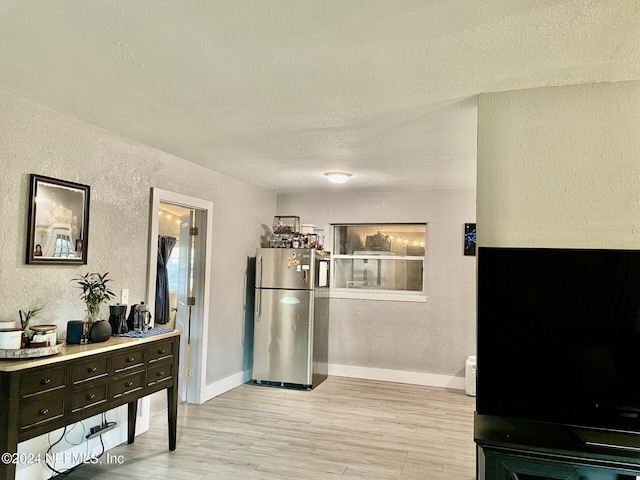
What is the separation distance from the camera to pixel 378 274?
6.00 meters

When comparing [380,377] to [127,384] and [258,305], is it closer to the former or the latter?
[258,305]

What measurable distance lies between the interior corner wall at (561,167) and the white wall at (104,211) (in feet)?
8.83

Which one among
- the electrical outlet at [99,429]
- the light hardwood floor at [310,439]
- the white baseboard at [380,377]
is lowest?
the light hardwood floor at [310,439]

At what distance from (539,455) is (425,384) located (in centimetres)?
369

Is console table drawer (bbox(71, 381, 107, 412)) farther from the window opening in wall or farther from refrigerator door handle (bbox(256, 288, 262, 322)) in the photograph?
the window opening in wall

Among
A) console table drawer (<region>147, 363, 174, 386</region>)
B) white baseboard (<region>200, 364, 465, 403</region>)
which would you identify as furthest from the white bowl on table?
white baseboard (<region>200, 364, 465, 403</region>)

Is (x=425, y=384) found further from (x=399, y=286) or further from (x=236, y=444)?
(x=236, y=444)

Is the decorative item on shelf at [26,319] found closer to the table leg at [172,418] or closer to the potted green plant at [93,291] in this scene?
the potted green plant at [93,291]

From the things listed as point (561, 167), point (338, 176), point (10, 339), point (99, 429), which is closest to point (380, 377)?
point (338, 176)

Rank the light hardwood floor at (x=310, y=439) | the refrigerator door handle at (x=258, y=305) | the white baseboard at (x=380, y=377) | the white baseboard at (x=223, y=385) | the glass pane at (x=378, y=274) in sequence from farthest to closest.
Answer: the glass pane at (x=378, y=274)
the refrigerator door handle at (x=258, y=305)
the white baseboard at (x=380, y=377)
the white baseboard at (x=223, y=385)
the light hardwood floor at (x=310, y=439)

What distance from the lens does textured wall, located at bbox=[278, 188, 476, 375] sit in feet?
18.0

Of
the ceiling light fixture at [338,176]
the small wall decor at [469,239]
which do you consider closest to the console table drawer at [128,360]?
the ceiling light fixture at [338,176]

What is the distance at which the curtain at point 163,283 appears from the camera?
20.7 feet

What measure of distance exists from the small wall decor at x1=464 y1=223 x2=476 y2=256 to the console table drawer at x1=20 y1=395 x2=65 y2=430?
4458mm
